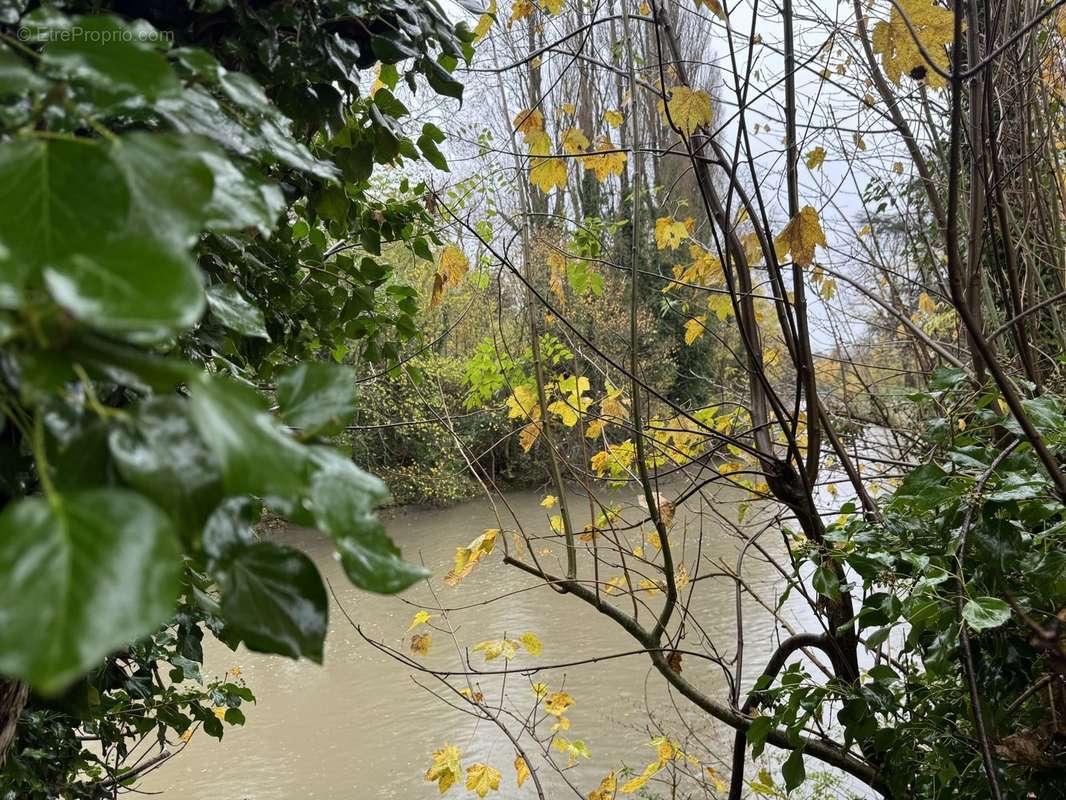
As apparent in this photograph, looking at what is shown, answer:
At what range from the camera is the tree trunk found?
0.58 meters

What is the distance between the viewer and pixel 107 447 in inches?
9.3

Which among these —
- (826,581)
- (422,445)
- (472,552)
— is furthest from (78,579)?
(422,445)

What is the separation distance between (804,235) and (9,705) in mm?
1267

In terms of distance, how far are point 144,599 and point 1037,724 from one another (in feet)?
4.20

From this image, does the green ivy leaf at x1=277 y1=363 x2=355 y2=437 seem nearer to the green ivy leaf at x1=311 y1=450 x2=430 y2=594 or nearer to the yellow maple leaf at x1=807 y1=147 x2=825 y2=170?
the green ivy leaf at x1=311 y1=450 x2=430 y2=594

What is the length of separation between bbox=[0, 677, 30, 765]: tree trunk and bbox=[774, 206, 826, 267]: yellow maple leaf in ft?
3.94

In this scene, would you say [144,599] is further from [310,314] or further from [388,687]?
[388,687]

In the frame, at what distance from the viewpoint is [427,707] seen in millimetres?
4719

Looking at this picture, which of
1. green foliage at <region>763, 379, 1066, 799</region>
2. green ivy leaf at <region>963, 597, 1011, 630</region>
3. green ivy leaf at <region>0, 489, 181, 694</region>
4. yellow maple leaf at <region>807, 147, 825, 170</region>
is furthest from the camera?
yellow maple leaf at <region>807, 147, 825, 170</region>

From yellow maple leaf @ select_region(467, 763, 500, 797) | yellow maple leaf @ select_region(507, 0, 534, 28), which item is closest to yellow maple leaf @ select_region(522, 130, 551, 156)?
yellow maple leaf @ select_region(507, 0, 534, 28)

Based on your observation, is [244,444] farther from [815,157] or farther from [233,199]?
[815,157]

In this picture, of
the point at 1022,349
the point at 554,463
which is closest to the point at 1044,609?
the point at 1022,349

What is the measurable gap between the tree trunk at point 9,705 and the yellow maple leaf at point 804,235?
120 cm

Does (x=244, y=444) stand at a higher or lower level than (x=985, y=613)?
higher
